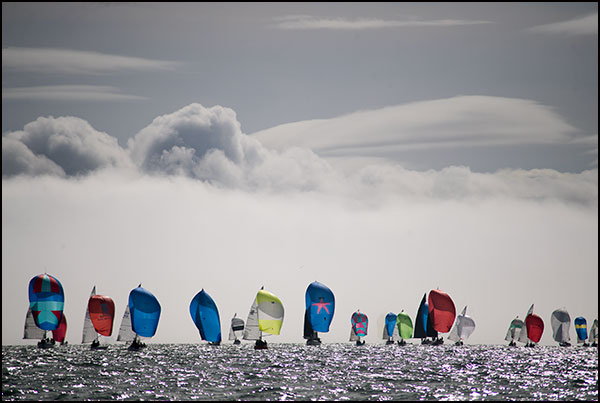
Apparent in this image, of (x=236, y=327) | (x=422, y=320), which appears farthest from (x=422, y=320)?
(x=236, y=327)

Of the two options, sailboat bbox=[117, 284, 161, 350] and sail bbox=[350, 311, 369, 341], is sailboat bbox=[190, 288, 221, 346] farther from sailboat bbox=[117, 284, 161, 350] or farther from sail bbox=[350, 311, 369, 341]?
sail bbox=[350, 311, 369, 341]

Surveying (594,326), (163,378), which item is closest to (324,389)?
(163,378)

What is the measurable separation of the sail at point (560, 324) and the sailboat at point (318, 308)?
65.9m

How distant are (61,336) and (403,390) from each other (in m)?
73.0

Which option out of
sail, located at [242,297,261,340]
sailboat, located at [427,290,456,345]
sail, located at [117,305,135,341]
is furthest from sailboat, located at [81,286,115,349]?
sailboat, located at [427,290,456,345]

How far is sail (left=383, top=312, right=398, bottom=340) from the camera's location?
465ft

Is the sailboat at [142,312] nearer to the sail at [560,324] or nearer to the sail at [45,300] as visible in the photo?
the sail at [45,300]

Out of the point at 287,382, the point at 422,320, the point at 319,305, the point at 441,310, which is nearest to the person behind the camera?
A: the point at 287,382

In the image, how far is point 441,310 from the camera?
10744 centimetres

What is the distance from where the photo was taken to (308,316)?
325 ft

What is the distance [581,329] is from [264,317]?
9321 centimetres

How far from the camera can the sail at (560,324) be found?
144000 millimetres

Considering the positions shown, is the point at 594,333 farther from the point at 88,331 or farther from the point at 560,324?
the point at 88,331

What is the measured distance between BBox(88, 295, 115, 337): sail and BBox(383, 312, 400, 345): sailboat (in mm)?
66599
